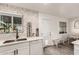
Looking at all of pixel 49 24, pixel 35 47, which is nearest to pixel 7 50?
pixel 35 47

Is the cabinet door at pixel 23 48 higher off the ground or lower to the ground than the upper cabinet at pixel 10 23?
lower

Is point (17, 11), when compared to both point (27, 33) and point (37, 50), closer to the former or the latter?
point (27, 33)

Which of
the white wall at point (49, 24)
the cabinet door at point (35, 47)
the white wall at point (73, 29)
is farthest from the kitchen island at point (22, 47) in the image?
the white wall at point (73, 29)

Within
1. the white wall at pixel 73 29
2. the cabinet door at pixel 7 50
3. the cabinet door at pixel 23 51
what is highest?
the white wall at pixel 73 29

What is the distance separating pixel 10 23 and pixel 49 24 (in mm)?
2895

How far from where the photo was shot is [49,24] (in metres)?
5.98

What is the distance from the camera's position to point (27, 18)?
420cm

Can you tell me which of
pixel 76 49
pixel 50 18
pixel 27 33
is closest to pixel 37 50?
pixel 27 33

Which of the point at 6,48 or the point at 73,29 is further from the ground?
the point at 73,29

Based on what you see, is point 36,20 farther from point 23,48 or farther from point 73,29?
point 73,29

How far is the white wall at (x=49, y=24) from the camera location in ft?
17.4

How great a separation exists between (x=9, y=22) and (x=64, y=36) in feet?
16.5

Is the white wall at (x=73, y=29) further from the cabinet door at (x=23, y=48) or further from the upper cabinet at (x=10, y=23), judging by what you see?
the cabinet door at (x=23, y=48)

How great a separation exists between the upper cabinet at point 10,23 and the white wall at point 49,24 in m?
1.46
